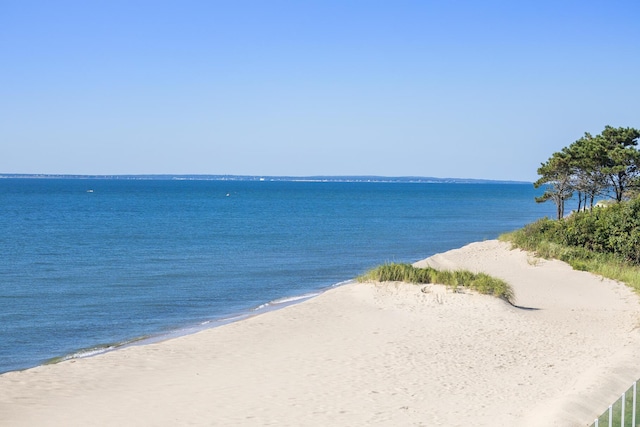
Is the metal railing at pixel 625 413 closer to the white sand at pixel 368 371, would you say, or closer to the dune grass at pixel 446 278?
the white sand at pixel 368 371

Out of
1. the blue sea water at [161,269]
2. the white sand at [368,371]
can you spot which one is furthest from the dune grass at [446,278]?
the blue sea water at [161,269]

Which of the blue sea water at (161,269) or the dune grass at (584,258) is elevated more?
the dune grass at (584,258)

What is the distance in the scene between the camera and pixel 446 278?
21.9 m

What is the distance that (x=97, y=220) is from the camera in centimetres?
6638

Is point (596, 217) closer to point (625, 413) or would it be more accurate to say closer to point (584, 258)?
point (584, 258)

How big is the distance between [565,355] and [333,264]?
19951 mm

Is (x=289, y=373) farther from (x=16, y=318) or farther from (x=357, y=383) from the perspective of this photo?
(x=16, y=318)

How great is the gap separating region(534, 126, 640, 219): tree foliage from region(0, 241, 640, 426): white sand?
16099mm

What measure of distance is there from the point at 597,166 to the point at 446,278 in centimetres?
1927

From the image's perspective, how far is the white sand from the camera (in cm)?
1138

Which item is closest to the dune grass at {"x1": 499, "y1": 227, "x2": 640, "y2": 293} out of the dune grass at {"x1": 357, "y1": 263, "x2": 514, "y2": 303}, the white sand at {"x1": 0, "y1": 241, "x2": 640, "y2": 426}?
the white sand at {"x1": 0, "y1": 241, "x2": 640, "y2": 426}

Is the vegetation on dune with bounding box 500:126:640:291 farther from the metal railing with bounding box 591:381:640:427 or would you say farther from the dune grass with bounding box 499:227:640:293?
the metal railing with bounding box 591:381:640:427

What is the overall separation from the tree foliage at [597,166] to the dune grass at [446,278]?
54.4 ft

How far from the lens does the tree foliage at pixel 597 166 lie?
3581 cm
